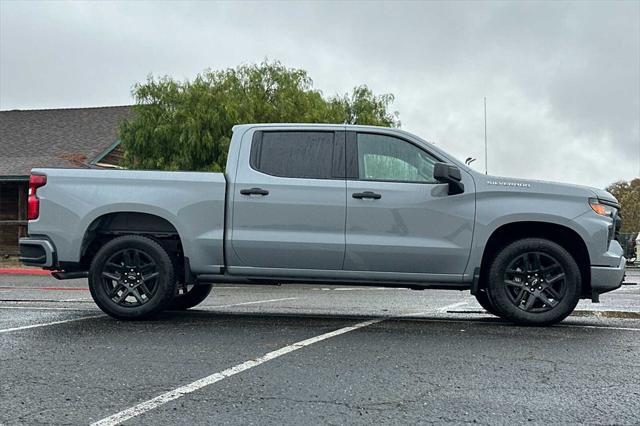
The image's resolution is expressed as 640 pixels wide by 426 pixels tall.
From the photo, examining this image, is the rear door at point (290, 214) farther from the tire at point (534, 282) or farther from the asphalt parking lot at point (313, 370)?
the tire at point (534, 282)

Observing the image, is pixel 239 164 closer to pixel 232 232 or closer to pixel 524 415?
pixel 232 232

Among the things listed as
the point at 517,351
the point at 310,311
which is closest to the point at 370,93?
the point at 310,311

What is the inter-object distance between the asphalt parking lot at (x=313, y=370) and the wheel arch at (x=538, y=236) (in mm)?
565

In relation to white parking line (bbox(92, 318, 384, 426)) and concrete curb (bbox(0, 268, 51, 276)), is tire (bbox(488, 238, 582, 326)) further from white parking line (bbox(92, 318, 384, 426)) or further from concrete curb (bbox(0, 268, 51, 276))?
concrete curb (bbox(0, 268, 51, 276))

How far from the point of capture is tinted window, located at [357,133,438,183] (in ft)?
22.6

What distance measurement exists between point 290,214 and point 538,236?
2.45m

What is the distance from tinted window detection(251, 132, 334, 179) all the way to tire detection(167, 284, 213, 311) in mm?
2075

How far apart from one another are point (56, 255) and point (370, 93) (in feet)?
87.1

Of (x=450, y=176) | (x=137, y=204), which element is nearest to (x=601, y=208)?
(x=450, y=176)

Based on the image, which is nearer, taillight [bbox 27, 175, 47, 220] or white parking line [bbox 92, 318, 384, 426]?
white parking line [bbox 92, 318, 384, 426]

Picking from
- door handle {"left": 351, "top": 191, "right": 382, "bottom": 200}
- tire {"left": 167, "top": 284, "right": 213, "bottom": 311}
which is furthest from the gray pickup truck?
tire {"left": 167, "top": 284, "right": 213, "bottom": 311}

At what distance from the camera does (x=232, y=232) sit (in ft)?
22.6

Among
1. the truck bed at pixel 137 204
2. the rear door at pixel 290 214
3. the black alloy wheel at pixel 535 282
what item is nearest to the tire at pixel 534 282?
the black alloy wheel at pixel 535 282

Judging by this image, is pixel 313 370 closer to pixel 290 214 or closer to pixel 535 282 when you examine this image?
pixel 290 214
